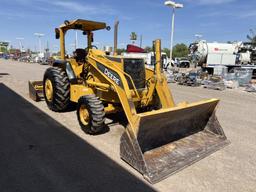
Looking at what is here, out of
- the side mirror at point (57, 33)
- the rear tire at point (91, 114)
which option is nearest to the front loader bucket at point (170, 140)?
the rear tire at point (91, 114)

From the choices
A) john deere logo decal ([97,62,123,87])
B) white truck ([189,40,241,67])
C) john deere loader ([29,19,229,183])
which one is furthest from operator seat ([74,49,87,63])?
white truck ([189,40,241,67])

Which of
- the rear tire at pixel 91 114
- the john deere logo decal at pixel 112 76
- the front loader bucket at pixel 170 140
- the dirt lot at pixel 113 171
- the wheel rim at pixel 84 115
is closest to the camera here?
the dirt lot at pixel 113 171

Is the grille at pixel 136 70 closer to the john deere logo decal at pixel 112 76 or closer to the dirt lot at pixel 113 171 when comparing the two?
the john deere logo decal at pixel 112 76

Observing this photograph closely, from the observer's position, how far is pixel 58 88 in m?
5.61

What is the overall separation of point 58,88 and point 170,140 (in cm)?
310

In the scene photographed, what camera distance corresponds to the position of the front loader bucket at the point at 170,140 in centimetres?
326

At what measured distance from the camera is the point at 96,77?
17.1 feet

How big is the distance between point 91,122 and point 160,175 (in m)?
1.78

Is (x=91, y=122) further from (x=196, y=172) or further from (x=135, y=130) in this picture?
(x=196, y=172)

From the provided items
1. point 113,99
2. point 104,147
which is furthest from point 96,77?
point 104,147

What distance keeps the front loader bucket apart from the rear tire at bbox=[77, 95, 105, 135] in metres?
1.00

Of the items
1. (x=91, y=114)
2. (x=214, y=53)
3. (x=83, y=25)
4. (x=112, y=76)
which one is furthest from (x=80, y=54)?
(x=214, y=53)

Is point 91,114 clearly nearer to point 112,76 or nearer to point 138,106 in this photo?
point 112,76

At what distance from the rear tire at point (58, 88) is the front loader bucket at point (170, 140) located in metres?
2.76
